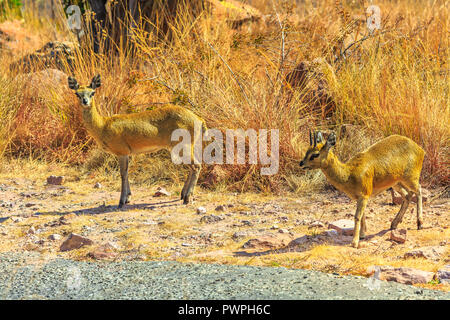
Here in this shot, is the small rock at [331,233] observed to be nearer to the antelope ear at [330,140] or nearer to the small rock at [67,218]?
the antelope ear at [330,140]

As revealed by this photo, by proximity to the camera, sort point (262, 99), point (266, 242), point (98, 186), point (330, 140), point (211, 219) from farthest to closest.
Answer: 1. point (262, 99)
2. point (98, 186)
3. point (211, 219)
4. point (266, 242)
5. point (330, 140)

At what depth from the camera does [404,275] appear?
4133 millimetres

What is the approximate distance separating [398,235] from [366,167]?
67cm

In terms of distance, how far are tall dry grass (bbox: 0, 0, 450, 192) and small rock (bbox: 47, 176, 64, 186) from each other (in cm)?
Answer: 72

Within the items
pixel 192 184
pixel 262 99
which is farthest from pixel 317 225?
pixel 262 99

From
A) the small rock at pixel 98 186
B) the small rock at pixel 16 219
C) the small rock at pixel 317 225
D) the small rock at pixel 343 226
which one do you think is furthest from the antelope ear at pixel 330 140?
the small rock at pixel 98 186

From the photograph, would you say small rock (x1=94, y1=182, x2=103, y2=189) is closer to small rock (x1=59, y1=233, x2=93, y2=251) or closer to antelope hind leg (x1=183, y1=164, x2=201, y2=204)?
antelope hind leg (x1=183, y1=164, x2=201, y2=204)

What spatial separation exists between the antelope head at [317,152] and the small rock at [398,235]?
93 centimetres

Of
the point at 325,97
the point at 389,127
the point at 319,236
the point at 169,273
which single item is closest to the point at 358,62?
the point at 325,97

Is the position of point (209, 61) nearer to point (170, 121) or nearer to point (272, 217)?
point (170, 121)

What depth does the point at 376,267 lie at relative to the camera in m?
4.23

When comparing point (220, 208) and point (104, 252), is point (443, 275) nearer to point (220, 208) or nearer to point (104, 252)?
point (104, 252)

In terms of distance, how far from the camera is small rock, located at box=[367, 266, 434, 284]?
4086 millimetres

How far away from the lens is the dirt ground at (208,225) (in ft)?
15.6
